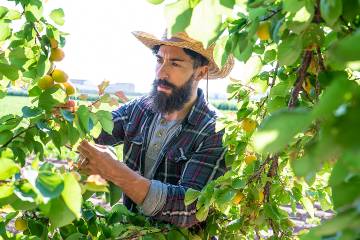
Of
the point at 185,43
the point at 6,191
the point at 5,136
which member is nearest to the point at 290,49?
the point at 6,191

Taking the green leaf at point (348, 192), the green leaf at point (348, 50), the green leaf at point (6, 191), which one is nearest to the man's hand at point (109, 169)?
the green leaf at point (6, 191)

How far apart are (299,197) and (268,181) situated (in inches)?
16.3

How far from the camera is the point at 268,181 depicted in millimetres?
1603

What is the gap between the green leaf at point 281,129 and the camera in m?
0.49

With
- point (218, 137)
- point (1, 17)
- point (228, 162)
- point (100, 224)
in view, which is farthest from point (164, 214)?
point (1, 17)

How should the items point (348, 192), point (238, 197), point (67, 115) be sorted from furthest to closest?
point (238, 197)
point (67, 115)
point (348, 192)

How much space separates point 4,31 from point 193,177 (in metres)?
1.36

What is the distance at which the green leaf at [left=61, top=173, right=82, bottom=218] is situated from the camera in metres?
0.70

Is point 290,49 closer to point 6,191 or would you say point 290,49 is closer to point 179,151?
point 6,191

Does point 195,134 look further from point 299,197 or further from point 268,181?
point 268,181

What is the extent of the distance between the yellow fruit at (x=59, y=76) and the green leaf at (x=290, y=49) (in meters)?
0.73

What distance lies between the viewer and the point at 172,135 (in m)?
2.76

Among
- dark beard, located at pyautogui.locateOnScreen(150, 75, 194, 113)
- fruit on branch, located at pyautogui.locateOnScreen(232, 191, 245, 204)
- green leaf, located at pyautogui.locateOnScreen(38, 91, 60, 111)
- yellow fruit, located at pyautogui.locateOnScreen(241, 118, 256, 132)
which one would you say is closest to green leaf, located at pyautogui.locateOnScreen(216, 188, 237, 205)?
fruit on branch, located at pyautogui.locateOnScreen(232, 191, 245, 204)

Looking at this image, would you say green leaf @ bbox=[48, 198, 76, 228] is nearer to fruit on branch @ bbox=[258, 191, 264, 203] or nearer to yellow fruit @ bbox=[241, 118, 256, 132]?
fruit on branch @ bbox=[258, 191, 264, 203]
